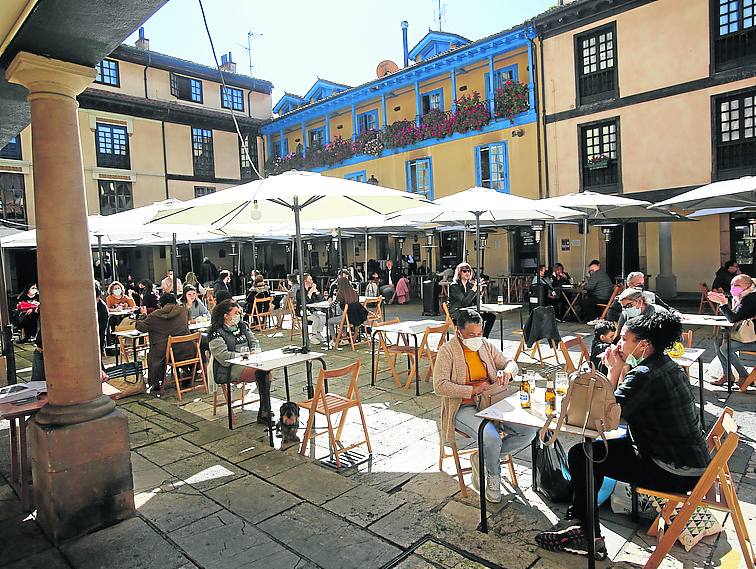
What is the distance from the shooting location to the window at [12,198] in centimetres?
1825

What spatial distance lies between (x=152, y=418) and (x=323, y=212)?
3109 millimetres

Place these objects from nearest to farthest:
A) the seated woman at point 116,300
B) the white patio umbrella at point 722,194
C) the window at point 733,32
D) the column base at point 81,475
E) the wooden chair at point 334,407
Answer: the column base at point 81,475 → the wooden chair at point 334,407 → the white patio umbrella at point 722,194 → the seated woman at point 116,300 → the window at point 733,32

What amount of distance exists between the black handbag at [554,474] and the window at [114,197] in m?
21.0

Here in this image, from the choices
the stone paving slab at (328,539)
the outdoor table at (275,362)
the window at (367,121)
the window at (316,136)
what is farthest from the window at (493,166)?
the stone paving slab at (328,539)

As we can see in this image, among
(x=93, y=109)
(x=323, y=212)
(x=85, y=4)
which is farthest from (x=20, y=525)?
(x=93, y=109)

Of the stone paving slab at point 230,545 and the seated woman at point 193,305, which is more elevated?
the seated woman at point 193,305

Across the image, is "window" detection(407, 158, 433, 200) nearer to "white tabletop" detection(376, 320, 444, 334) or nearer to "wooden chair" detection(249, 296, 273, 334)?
"wooden chair" detection(249, 296, 273, 334)

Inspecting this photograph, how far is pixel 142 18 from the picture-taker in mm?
3240

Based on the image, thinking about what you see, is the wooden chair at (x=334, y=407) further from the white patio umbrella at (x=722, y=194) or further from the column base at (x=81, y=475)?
the white patio umbrella at (x=722, y=194)

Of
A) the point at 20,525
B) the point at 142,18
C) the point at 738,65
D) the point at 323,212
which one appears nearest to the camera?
the point at 142,18

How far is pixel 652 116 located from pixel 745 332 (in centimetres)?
973

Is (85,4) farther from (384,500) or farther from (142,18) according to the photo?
(384,500)

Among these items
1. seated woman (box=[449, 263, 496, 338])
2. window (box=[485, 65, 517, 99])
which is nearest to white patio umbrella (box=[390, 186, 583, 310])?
seated woman (box=[449, 263, 496, 338])

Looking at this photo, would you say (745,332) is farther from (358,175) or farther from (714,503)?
(358,175)
